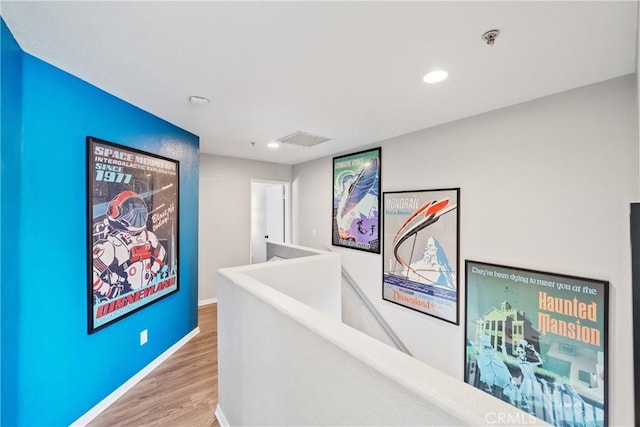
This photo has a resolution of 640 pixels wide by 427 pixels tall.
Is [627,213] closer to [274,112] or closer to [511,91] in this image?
[511,91]

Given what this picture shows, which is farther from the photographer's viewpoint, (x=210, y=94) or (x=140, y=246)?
(x=140, y=246)

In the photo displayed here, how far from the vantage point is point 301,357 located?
1058 mm

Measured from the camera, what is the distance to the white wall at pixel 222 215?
13.9 ft

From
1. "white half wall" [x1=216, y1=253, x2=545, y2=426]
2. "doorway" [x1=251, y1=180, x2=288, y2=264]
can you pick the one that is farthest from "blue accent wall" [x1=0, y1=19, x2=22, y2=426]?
"doorway" [x1=251, y1=180, x2=288, y2=264]

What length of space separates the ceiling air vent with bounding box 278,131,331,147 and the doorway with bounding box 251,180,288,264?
5.93 ft

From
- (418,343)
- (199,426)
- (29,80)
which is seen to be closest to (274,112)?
(29,80)

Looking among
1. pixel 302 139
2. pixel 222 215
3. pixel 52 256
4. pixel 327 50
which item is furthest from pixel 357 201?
pixel 52 256

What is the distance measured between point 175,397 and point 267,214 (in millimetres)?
4251

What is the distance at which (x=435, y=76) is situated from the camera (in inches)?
69.7

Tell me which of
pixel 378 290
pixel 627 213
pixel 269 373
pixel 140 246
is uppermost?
pixel 627 213

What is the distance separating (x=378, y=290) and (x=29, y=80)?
12.1 ft

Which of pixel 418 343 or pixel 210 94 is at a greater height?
pixel 210 94

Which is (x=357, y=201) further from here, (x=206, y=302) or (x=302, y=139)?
(x=206, y=302)

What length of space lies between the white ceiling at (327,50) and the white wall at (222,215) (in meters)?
2.01
